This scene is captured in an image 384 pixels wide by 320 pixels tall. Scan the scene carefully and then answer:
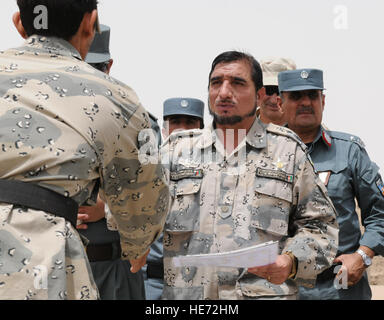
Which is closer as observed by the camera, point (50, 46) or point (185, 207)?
point (50, 46)

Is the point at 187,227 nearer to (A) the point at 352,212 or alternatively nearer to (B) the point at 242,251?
(B) the point at 242,251

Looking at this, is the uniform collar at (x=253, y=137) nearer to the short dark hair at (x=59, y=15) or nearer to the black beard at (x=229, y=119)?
the black beard at (x=229, y=119)

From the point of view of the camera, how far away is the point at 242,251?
2834 millimetres

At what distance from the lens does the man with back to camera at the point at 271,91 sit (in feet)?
19.1

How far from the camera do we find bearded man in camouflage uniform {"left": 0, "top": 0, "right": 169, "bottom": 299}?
212 centimetres

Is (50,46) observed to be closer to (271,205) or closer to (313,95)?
(271,205)

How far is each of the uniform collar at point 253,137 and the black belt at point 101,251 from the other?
1089mm

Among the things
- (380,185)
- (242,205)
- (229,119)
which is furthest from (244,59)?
(380,185)

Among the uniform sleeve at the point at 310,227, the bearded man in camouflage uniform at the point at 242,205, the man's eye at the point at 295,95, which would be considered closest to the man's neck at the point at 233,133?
the bearded man in camouflage uniform at the point at 242,205

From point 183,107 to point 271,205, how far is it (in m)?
3.30

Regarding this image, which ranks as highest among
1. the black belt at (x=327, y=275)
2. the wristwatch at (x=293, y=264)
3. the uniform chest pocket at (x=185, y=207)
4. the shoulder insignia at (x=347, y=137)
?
the shoulder insignia at (x=347, y=137)

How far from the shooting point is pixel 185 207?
372cm

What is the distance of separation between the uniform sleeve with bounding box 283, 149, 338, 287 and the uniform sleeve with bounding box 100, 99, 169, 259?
106 centimetres

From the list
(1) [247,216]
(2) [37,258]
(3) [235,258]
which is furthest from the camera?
(1) [247,216]
